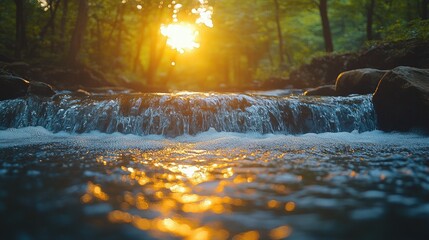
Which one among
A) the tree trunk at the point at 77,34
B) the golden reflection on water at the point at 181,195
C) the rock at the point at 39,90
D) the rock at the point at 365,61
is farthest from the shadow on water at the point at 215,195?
the tree trunk at the point at 77,34

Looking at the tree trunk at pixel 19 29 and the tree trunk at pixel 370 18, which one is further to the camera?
the tree trunk at pixel 370 18

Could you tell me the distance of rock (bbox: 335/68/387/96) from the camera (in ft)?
36.3

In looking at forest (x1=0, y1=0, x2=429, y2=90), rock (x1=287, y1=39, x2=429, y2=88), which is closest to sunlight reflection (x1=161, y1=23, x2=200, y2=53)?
forest (x1=0, y1=0, x2=429, y2=90)

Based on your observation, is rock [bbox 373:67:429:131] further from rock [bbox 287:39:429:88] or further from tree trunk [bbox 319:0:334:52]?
tree trunk [bbox 319:0:334:52]

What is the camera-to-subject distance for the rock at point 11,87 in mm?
10000

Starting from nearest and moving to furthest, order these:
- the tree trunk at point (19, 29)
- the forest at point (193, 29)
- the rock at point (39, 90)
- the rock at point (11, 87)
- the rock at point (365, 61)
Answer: the rock at point (11, 87), the rock at point (39, 90), the rock at point (365, 61), the tree trunk at point (19, 29), the forest at point (193, 29)

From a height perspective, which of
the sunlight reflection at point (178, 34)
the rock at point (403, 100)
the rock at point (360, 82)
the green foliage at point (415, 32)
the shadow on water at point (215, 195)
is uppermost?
the sunlight reflection at point (178, 34)

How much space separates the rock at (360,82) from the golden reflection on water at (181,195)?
775 centimetres

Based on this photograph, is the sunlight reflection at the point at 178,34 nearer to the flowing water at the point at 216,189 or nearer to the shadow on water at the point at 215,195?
the flowing water at the point at 216,189

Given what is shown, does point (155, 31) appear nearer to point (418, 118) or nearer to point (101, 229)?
point (418, 118)

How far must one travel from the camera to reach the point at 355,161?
4.51m

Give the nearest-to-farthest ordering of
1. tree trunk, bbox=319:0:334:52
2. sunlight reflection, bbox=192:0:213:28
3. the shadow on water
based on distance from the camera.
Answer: the shadow on water → tree trunk, bbox=319:0:334:52 → sunlight reflection, bbox=192:0:213:28

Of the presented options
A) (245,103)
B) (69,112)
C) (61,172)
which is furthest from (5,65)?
(61,172)

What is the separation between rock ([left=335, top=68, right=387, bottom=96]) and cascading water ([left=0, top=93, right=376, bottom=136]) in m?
1.81
